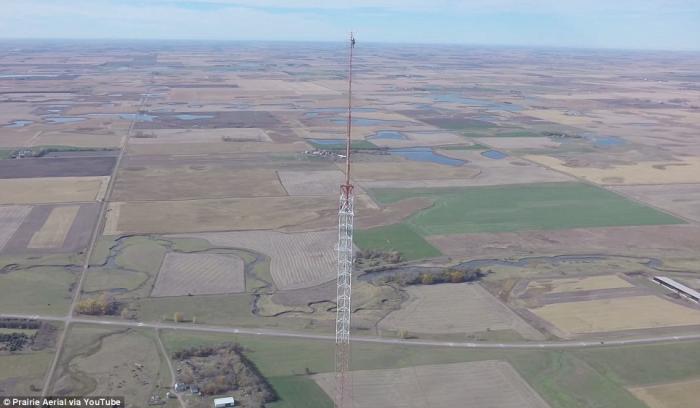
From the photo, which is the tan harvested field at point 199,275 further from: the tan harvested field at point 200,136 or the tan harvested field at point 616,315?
the tan harvested field at point 200,136

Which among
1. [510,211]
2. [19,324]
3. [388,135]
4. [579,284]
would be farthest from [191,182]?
[579,284]

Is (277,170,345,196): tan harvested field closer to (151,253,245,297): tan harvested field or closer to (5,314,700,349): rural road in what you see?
(151,253,245,297): tan harvested field

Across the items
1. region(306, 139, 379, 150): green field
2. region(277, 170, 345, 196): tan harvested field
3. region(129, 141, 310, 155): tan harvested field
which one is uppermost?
region(306, 139, 379, 150): green field

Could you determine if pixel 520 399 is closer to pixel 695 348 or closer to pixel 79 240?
pixel 695 348

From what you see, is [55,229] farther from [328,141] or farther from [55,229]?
[328,141]

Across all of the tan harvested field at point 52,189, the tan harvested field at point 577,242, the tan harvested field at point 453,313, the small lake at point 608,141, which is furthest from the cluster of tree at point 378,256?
the small lake at point 608,141

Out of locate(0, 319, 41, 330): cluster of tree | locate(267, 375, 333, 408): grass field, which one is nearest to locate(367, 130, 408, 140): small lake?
locate(0, 319, 41, 330): cluster of tree
